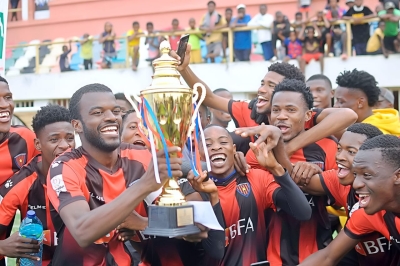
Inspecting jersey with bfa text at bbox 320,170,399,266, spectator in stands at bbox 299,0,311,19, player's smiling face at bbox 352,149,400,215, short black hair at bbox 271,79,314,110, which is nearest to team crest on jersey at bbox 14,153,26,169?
short black hair at bbox 271,79,314,110

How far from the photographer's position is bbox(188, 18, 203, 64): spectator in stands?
17.5m

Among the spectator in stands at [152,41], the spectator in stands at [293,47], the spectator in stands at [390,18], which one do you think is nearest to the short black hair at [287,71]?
the spectator in stands at [390,18]

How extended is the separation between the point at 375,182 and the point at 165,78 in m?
1.50

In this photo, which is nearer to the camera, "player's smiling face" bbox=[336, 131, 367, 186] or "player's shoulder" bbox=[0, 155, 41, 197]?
"player's smiling face" bbox=[336, 131, 367, 186]

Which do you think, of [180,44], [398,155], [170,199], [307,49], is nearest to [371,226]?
[398,155]

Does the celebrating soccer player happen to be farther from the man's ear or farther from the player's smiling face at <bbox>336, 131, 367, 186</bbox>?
the player's smiling face at <bbox>336, 131, 367, 186</bbox>

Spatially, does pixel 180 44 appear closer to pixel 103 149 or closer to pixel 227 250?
pixel 103 149

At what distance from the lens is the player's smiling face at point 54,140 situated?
5.48 meters

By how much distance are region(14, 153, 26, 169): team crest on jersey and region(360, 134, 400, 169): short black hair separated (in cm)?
287

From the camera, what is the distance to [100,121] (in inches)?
178

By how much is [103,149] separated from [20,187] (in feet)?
3.49

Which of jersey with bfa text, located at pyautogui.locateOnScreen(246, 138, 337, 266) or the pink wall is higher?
the pink wall

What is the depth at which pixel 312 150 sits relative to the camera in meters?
5.48

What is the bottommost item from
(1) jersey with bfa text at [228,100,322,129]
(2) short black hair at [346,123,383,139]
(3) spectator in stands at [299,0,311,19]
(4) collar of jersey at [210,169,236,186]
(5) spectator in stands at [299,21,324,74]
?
(4) collar of jersey at [210,169,236,186]
